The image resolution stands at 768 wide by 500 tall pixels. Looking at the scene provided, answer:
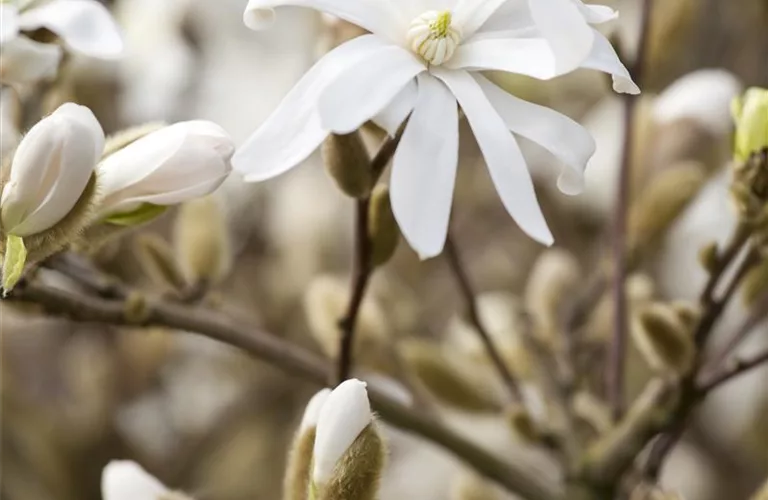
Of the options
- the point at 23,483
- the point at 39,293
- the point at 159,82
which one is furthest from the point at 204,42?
the point at 39,293

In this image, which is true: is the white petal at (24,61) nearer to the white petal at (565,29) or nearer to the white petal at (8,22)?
the white petal at (8,22)

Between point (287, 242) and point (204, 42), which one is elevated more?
point (204, 42)

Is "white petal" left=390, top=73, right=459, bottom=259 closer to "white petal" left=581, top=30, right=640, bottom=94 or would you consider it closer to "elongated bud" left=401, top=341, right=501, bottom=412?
"white petal" left=581, top=30, right=640, bottom=94

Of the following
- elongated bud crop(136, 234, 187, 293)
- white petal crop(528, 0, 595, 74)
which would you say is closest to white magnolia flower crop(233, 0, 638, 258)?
white petal crop(528, 0, 595, 74)

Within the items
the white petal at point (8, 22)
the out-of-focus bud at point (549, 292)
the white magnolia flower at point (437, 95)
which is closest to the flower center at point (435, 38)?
the white magnolia flower at point (437, 95)


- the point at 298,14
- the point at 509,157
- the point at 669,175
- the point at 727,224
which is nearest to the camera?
the point at 509,157

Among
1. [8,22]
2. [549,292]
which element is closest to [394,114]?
[8,22]

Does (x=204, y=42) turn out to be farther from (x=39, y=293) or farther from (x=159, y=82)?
(x=39, y=293)

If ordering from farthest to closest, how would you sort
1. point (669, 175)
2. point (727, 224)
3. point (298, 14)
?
point (298, 14), point (727, 224), point (669, 175)
